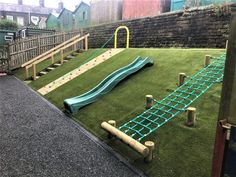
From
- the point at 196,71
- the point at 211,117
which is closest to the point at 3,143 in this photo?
the point at 211,117

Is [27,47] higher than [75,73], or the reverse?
[27,47]

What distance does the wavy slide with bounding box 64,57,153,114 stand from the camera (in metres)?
5.55

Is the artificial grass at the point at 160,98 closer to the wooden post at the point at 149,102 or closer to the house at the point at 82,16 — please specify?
the wooden post at the point at 149,102

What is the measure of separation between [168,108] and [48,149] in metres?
2.35

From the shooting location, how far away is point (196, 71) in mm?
5668

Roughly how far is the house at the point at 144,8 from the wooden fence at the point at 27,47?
4712mm

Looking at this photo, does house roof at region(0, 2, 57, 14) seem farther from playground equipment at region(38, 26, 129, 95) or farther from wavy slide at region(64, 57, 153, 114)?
wavy slide at region(64, 57, 153, 114)

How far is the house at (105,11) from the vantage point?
17578 mm

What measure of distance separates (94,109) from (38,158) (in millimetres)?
2197

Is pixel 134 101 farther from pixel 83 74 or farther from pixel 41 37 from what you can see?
pixel 41 37

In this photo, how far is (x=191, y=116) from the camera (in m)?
3.74

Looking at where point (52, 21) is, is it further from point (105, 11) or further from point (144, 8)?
point (144, 8)

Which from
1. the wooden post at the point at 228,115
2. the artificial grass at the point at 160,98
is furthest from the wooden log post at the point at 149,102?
the wooden post at the point at 228,115

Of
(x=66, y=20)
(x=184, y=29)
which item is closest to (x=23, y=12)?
(x=66, y=20)
